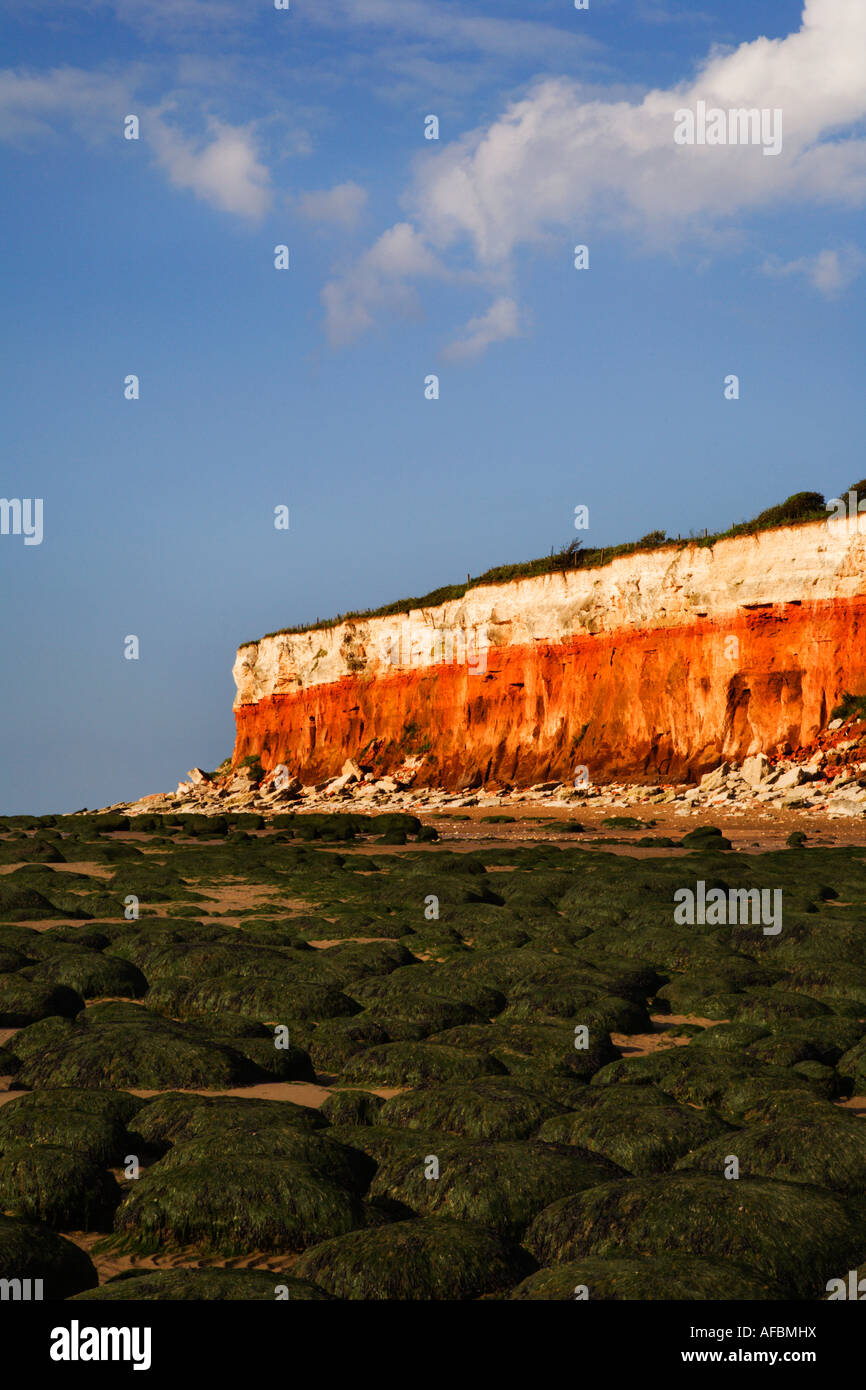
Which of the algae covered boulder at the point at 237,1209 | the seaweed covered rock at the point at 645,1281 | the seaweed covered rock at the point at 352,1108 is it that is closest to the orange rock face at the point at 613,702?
the seaweed covered rock at the point at 352,1108

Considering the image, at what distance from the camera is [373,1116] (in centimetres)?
1045

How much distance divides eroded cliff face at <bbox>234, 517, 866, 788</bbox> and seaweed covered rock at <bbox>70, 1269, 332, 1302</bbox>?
152 feet

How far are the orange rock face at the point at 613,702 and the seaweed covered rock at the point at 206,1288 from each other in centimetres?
4637

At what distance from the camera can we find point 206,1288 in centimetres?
664

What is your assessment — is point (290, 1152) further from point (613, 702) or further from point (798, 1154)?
point (613, 702)

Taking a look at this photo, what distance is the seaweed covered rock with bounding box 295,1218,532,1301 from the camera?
694 cm

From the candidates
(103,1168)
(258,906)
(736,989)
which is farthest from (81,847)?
(103,1168)

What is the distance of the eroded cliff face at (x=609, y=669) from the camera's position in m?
50.4

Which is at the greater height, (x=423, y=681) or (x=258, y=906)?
(x=423, y=681)

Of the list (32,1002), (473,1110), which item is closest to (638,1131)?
(473,1110)

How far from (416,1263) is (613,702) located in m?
52.8

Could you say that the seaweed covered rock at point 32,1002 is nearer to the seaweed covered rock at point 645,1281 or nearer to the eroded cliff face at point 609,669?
the seaweed covered rock at point 645,1281
